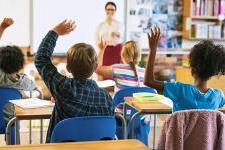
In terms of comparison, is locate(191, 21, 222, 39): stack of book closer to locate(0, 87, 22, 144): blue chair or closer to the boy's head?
locate(0, 87, 22, 144): blue chair

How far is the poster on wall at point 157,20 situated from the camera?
5656 mm

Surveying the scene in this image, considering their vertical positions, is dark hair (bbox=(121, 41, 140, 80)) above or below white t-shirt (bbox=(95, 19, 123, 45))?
below

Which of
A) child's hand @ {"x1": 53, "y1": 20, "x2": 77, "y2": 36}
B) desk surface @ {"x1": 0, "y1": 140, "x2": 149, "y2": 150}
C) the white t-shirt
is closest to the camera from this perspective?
desk surface @ {"x1": 0, "y1": 140, "x2": 149, "y2": 150}

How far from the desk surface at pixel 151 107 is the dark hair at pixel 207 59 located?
0.41m

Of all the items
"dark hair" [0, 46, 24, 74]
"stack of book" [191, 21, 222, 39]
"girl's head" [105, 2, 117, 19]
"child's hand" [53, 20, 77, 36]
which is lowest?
"dark hair" [0, 46, 24, 74]

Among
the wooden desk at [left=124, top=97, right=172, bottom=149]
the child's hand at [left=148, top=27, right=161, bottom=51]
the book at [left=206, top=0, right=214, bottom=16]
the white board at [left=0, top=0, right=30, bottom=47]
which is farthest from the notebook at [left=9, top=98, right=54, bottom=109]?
the book at [left=206, top=0, right=214, bottom=16]

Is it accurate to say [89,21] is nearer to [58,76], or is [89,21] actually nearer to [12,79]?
[12,79]

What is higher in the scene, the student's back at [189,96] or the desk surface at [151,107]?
the student's back at [189,96]

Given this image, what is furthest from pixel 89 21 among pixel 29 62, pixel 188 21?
pixel 188 21

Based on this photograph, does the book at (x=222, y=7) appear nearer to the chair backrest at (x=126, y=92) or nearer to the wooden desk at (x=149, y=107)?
the chair backrest at (x=126, y=92)

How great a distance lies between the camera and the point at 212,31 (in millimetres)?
5969

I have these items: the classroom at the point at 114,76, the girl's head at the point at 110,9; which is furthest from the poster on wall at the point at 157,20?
the girl's head at the point at 110,9

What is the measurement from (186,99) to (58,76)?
687mm

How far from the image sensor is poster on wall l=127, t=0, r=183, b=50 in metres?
5.66
